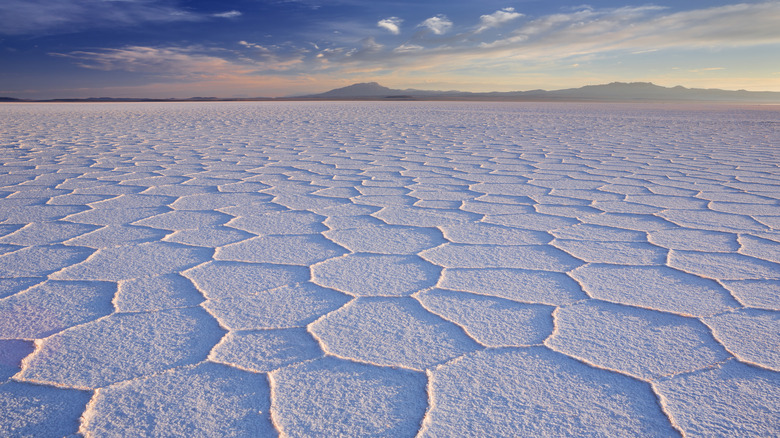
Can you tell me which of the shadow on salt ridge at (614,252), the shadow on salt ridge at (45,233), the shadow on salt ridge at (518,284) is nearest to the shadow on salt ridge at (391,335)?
the shadow on salt ridge at (518,284)

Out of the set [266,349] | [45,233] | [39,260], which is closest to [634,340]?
[266,349]

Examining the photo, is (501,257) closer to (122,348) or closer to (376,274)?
(376,274)

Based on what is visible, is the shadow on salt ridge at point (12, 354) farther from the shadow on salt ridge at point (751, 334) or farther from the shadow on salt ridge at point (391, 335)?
the shadow on salt ridge at point (751, 334)

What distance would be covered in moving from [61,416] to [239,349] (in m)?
0.34

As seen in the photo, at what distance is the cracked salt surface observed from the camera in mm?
936

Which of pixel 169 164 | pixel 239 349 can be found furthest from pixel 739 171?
pixel 169 164

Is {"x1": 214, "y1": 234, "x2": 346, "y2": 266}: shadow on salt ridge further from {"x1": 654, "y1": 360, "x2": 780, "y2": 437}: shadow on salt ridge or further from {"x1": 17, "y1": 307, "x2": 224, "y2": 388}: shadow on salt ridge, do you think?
{"x1": 654, "y1": 360, "x2": 780, "y2": 437}: shadow on salt ridge

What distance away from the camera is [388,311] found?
4.39 ft

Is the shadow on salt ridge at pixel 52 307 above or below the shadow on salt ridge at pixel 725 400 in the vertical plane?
above

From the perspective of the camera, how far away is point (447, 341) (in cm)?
119

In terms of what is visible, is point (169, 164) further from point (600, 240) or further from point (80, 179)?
point (600, 240)

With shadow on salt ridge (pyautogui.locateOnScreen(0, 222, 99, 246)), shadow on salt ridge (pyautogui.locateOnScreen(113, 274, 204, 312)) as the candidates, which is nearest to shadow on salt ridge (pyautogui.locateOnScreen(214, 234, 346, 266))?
shadow on salt ridge (pyautogui.locateOnScreen(113, 274, 204, 312))

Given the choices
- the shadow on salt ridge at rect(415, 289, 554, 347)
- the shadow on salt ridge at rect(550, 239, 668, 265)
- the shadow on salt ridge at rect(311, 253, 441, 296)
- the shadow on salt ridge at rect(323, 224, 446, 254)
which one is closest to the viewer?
the shadow on salt ridge at rect(415, 289, 554, 347)

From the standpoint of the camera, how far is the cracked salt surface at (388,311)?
0.94 metres
